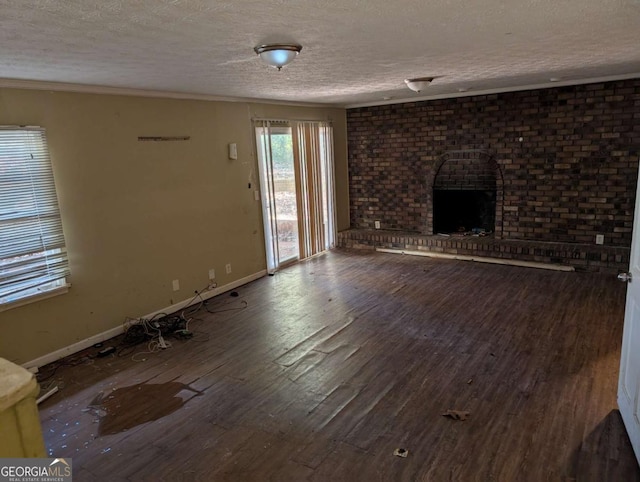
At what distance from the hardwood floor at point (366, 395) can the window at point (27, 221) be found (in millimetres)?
709

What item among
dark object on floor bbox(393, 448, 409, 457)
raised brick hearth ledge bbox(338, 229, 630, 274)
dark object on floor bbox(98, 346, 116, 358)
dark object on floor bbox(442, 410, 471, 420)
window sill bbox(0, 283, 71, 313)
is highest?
window sill bbox(0, 283, 71, 313)

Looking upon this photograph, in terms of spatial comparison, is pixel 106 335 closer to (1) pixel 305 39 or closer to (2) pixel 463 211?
(1) pixel 305 39

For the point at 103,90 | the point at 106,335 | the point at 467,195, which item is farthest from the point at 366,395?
the point at 467,195

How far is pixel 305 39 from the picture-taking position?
2363 millimetres

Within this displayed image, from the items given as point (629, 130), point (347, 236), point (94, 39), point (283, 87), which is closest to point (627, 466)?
point (94, 39)

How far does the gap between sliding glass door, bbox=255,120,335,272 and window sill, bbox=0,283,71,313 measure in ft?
8.28

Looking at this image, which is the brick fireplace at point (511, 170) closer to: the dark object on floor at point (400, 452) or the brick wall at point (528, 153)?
the brick wall at point (528, 153)

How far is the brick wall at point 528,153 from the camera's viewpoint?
16.7 feet

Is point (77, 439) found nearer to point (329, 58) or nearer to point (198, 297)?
point (198, 297)

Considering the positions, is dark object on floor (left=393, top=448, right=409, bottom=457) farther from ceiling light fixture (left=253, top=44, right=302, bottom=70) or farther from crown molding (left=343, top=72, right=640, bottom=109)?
crown molding (left=343, top=72, right=640, bottom=109)

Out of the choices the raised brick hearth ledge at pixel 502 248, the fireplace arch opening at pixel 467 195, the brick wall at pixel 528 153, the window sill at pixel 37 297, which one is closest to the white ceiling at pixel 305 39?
the brick wall at pixel 528 153

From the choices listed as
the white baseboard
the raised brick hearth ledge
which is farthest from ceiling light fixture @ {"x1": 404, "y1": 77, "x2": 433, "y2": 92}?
the white baseboard

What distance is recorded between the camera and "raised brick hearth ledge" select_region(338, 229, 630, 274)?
17.0 ft

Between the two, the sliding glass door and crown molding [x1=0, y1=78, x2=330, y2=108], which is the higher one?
crown molding [x1=0, y1=78, x2=330, y2=108]
